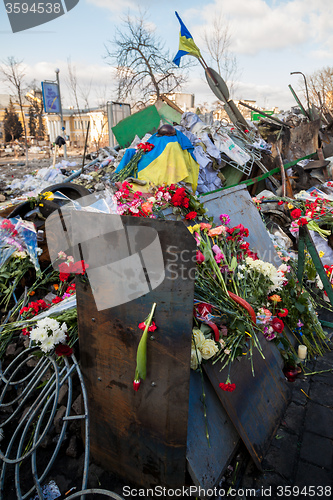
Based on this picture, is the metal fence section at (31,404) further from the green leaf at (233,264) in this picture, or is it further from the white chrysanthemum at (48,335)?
the green leaf at (233,264)

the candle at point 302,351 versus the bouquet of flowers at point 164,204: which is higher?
the bouquet of flowers at point 164,204

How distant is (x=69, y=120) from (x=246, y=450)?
3398 centimetres

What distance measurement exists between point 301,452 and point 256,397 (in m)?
0.51

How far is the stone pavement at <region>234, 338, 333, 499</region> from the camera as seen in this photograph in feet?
6.75

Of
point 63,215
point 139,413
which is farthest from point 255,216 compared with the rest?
point 139,413

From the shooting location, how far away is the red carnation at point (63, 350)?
2158mm

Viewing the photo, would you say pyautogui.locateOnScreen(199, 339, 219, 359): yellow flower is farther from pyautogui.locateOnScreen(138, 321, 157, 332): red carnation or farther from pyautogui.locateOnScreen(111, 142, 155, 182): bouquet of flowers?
pyautogui.locateOnScreen(111, 142, 155, 182): bouquet of flowers

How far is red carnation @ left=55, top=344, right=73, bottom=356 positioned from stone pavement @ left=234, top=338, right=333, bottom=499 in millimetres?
1461

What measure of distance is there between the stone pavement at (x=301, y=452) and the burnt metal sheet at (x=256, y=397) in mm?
80

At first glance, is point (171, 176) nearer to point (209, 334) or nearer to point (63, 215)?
point (63, 215)

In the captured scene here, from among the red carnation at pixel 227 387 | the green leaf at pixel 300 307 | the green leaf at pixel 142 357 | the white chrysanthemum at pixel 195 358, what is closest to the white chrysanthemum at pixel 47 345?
the green leaf at pixel 142 357

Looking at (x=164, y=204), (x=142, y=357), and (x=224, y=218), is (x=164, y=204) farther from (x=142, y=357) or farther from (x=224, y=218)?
(x=142, y=357)

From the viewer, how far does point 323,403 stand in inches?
107

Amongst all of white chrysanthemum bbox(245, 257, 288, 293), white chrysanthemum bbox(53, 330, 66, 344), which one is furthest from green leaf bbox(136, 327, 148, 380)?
white chrysanthemum bbox(245, 257, 288, 293)
